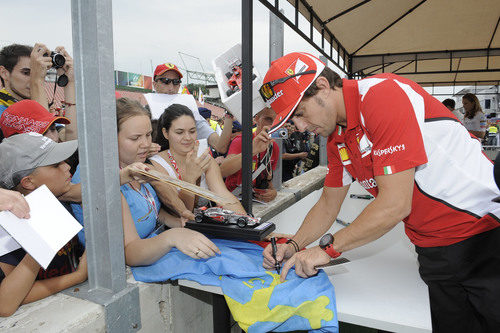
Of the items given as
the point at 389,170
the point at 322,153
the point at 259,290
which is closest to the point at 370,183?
the point at 389,170

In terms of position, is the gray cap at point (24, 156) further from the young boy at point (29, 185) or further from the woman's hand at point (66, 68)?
the woman's hand at point (66, 68)

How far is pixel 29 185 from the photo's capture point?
4.25ft

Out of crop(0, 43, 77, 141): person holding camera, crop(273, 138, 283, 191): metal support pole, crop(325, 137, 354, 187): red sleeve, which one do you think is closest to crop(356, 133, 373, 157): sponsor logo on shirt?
crop(325, 137, 354, 187): red sleeve

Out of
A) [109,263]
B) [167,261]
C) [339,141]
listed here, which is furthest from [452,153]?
[109,263]

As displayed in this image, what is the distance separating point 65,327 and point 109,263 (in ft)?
0.87

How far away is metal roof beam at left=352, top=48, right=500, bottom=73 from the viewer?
6011 millimetres

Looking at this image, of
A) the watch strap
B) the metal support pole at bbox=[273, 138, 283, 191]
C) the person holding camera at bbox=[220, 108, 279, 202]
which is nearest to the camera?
the watch strap

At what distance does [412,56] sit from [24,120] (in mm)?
6249

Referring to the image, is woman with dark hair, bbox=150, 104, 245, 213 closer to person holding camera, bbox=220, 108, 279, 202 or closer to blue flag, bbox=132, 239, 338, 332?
person holding camera, bbox=220, 108, 279, 202

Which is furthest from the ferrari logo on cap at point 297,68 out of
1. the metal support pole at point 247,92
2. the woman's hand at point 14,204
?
the woman's hand at point 14,204

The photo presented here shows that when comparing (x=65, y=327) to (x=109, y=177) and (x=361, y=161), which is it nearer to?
(x=109, y=177)

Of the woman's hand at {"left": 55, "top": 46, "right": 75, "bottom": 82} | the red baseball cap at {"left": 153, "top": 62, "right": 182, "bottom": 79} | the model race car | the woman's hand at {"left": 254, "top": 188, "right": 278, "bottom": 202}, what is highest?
the red baseball cap at {"left": 153, "top": 62, "right": 182, "bottom": 79}

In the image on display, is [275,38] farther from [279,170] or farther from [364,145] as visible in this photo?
[364,145]

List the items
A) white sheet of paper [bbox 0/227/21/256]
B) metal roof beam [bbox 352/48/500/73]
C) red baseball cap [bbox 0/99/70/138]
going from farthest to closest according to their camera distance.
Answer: metal roof beam [bbox 352/48/500/73] → red baseball cap [bbox 0/99/70/138] → white sheet of paper [bbox 0/227/21/256]
